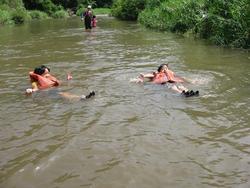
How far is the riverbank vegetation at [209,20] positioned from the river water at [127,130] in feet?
9.56

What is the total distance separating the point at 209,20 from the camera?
1764 cm

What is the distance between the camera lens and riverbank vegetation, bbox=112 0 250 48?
50.5ft

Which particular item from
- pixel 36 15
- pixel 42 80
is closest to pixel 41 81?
pixel 42 80

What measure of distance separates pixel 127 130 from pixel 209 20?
11.7m

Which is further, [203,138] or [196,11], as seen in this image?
[196,11]

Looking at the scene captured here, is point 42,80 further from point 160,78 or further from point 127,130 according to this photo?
point 127,130

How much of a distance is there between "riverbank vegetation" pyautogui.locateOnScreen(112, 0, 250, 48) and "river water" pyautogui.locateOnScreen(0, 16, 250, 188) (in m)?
2.91

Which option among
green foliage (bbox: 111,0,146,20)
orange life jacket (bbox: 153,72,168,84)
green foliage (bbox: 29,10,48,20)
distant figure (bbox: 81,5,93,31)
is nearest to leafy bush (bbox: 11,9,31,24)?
green foliage (bbox: 29,10,48,20)

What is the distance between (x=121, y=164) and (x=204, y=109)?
2808 mm

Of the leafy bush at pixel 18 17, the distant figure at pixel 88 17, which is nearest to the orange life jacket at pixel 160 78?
the distant figure at pixel 88 17

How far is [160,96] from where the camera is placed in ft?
30.0

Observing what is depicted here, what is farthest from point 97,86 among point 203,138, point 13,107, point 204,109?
point 203,138

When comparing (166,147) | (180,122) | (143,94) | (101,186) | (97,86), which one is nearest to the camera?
(101,186)

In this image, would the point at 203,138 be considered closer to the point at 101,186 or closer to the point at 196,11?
the point at 101,186
